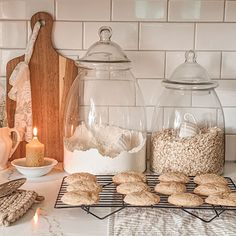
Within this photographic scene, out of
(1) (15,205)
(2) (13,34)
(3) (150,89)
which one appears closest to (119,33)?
(3) (150,89)

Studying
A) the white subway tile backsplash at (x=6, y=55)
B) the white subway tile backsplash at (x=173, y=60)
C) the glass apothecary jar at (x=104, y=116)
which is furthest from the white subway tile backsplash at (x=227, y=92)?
the white subway tile backsplash at (x=6, y=55)

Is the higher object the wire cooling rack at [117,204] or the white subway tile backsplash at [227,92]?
the white subway tile backsplash at [227,92]

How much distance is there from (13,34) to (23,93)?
0.59ft

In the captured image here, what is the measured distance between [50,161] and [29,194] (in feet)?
0.96

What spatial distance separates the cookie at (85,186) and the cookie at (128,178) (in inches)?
2.8

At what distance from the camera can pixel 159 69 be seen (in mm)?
1543

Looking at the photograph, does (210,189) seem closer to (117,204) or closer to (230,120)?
(117,204)

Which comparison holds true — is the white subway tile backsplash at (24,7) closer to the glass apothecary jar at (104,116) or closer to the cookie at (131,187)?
the glass apothecary jar at (104,116)

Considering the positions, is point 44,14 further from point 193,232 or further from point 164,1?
point 193,232

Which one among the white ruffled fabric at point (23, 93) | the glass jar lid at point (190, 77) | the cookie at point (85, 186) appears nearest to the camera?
the cookie at point (85, 186)

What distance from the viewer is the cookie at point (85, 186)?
117 cm

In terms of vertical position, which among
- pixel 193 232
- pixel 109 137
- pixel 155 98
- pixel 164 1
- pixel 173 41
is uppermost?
pixel 164 1

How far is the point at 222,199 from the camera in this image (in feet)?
3.65

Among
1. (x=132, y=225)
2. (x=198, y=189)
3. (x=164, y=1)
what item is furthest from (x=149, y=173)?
(x=164, y=1)
